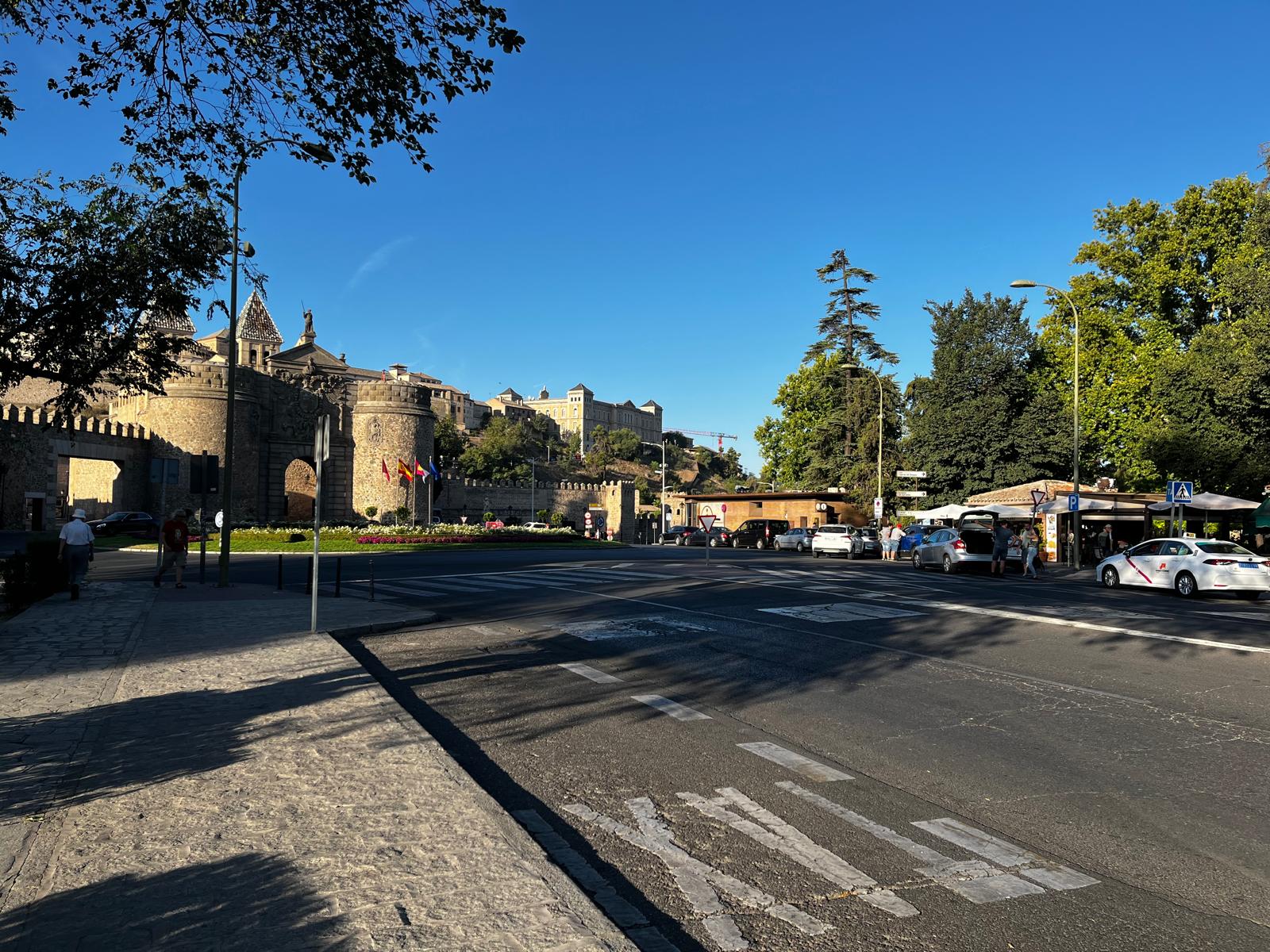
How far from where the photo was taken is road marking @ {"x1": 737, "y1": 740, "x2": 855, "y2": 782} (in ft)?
18.5

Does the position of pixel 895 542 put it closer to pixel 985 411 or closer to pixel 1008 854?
pixel 985 411

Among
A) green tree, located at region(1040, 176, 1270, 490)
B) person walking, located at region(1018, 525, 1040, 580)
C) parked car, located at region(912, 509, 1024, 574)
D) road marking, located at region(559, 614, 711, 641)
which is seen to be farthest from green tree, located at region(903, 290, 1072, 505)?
road marking, located at region(559, 614, 711, 641)

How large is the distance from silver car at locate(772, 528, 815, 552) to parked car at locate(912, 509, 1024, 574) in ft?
48.9

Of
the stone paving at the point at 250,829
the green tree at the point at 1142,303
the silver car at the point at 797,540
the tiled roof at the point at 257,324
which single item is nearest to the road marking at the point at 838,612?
the stone paving at the point at 250,829

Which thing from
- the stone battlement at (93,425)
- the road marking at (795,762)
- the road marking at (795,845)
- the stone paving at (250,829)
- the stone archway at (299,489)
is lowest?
the road marking at (795,762)

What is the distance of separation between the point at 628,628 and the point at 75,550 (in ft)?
33.5

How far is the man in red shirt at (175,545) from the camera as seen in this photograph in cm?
1825

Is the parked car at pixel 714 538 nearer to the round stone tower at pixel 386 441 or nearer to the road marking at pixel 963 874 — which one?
the round stone tower at pixel 386 441

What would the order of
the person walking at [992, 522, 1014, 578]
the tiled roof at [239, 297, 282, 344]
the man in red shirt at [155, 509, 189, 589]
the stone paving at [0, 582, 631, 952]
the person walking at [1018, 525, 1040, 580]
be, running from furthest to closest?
the tiled roof at [239, 297, 282, 344] → the person walking at [992, 522, 1014, 578] → the person walking at [1018, 525, 1040, 580] → the man in red shirt at [155, 509, 189, 589] → the stone paving at [0, 582, 631, 952]

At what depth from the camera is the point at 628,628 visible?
12.6 meters

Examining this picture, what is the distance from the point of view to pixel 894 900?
12.5ft

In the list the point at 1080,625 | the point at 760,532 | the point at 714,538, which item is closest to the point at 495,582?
the point at 1080,625

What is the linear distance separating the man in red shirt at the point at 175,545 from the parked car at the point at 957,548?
2169cm

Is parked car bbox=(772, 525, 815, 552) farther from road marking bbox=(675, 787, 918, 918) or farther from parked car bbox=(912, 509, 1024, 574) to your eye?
road marking bbox=(675, 787, 918, 918)
